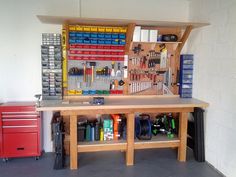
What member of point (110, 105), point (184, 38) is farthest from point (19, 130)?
point (184, 38)

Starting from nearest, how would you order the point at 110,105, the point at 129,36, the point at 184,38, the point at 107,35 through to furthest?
1. the point at 110,105
2. the point at 129,36
3. the point at 107,35
4. the point at 184,38

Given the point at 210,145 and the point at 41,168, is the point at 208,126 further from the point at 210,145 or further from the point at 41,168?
the point at 41,168

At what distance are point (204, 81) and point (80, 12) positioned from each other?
2.02 meters

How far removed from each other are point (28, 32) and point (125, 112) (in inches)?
69.9

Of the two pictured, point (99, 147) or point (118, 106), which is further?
point (99, 147)

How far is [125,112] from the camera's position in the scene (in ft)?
10.1

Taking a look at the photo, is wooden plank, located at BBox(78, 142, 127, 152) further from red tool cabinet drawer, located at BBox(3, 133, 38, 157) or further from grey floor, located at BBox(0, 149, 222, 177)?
red tool cabinet drawer, located at BBox(3, 133, 38, 157)

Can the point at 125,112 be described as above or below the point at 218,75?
below

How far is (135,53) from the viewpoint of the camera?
3562 mm

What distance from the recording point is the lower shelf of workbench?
312 centimetres

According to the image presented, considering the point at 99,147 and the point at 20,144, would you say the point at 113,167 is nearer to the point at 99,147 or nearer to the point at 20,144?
the point at 99,147

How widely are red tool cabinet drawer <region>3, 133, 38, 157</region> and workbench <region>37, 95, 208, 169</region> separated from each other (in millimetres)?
564

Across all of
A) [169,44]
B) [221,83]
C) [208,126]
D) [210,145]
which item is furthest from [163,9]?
[210,145]

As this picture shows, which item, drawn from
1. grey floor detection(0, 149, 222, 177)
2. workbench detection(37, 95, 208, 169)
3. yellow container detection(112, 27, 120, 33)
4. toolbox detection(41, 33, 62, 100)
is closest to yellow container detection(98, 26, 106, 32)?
yellow container detection(112, 27, 120, 33)
